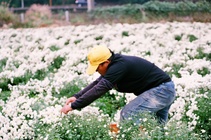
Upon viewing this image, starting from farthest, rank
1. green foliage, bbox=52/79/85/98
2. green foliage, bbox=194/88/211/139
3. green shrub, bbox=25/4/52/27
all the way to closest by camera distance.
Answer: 1. green shrub, bbox=25/4/52/27
2. green foliage, bbox=52/79/85/98
3. green foliage, bbox=194/88/211/139

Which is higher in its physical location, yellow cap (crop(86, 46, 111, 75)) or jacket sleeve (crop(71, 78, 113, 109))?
yellow cap (crop(86, 46, 111, 75))

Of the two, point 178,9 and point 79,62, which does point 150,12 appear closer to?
point 178,9

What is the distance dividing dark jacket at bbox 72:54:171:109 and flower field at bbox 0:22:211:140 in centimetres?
54

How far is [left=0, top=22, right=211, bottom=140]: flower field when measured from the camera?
5.40 meters

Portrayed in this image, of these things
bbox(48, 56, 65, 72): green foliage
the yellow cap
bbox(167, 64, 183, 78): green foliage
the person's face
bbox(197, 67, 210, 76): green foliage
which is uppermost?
the yellow cap

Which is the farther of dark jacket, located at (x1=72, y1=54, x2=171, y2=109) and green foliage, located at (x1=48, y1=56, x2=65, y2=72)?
green foliage, located at (x1=48, y1=56, x2=65, y2=72)

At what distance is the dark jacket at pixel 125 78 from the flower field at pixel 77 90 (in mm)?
537

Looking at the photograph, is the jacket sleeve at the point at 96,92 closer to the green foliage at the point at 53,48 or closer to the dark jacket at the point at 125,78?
the dark jacket at the point at 125,78

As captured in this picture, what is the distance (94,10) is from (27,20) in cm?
695

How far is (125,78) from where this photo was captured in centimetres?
524

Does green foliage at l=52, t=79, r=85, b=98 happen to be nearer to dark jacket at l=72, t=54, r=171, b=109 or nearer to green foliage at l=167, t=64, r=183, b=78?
green foliage at l=167, t=64, r=183, b=78

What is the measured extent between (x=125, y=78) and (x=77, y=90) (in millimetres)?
3506

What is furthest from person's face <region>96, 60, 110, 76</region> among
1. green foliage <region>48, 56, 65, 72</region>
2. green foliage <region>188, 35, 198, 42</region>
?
green foliage <region>188, 35, 198, 42</region>

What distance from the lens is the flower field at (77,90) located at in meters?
5.40
